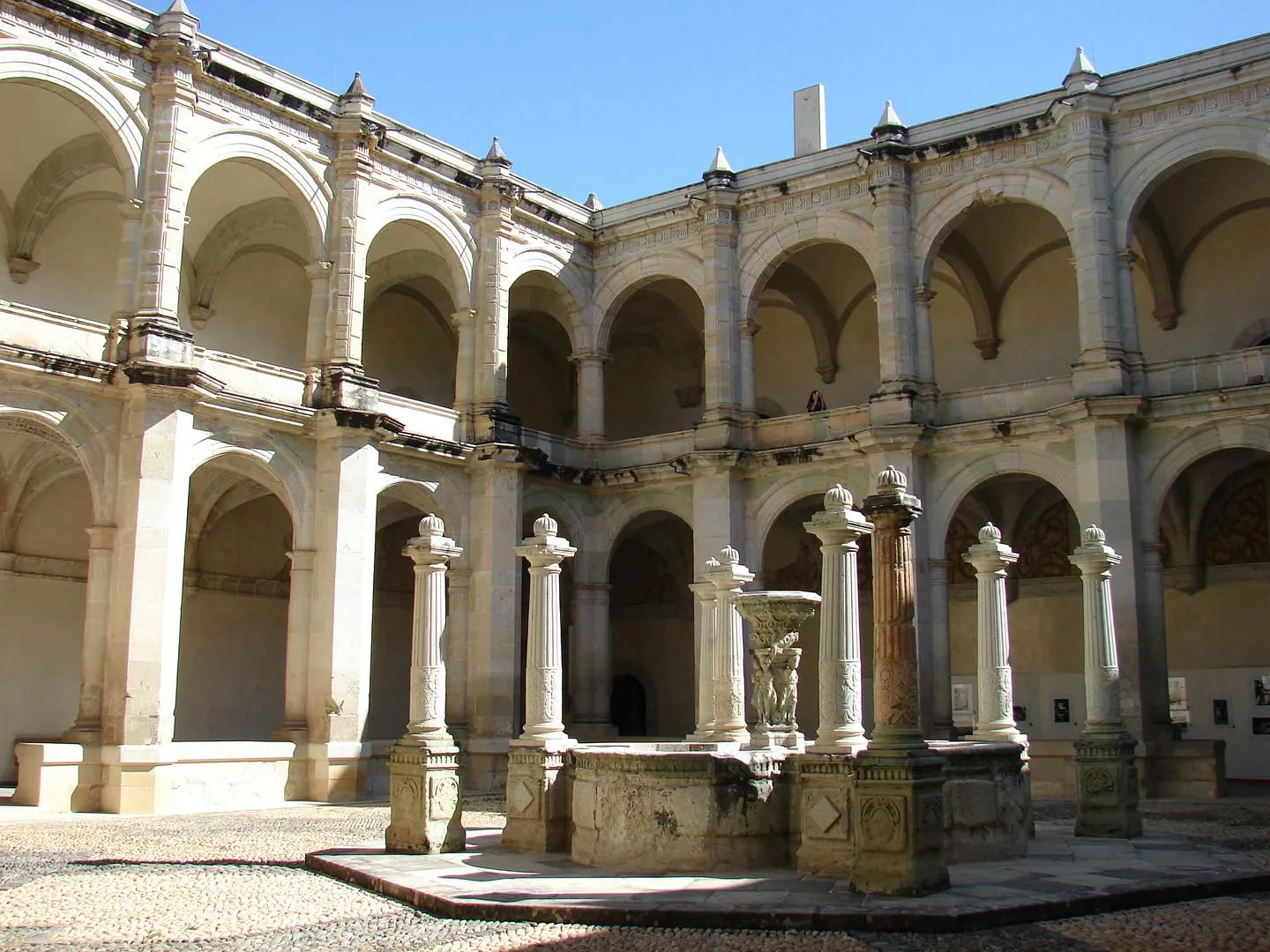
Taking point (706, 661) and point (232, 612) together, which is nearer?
point (706, 661)

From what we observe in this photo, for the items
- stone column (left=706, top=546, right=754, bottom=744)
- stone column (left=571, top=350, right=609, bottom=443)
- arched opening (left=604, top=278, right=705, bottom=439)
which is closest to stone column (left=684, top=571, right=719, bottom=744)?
stone column (left=706, top=546, right=754, bottom=744)

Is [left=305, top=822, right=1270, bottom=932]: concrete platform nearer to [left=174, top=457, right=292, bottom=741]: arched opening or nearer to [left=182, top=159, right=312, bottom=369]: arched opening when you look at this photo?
[left=174, top=457, right=292, bottom=741]: arched opening

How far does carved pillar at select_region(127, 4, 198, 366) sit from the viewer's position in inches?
697

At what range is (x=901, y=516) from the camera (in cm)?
1016

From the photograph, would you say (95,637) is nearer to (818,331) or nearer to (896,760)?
(896,760)

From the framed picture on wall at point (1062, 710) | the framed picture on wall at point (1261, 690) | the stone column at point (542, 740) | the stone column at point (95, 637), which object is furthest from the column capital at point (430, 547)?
the framed picture on wall at point (1261, 690)

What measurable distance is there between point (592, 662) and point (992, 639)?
33.2 ft

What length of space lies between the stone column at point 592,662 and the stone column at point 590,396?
9.34 ft

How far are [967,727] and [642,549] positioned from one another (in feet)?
29.4

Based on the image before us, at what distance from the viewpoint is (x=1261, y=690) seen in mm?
21875

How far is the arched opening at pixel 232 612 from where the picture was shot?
75.8ft

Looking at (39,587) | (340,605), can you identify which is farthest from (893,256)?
(39,587)

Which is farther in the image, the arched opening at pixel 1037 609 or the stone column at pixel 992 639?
the arched opening at pixel 1037 609

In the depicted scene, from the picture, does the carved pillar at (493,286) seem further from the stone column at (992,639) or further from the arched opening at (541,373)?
the stone column at (992,639)
